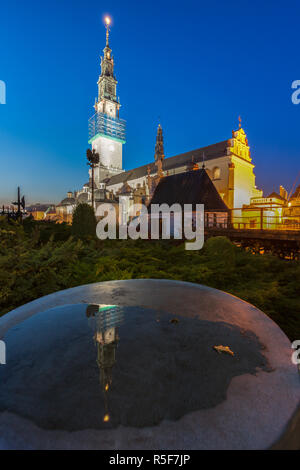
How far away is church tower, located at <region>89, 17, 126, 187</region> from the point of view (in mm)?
71562

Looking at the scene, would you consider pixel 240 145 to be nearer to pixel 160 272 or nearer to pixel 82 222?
pixel 82 222

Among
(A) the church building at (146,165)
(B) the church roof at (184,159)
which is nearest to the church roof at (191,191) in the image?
(A) the church building at (146,165)

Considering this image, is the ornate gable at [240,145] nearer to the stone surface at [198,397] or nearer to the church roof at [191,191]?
the church roof at [191,191]

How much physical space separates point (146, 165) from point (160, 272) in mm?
60744

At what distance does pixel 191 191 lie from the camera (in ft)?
68.5

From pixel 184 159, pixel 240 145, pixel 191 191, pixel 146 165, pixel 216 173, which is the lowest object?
pixel 191 191

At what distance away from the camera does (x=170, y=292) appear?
8.94 ft

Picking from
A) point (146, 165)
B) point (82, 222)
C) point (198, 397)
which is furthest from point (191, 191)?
Result: point (146, 165)

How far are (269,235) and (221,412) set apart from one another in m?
11.0

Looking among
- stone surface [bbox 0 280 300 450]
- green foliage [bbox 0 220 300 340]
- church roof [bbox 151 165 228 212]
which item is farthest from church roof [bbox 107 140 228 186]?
stone surface [bbox 0 280 300 450]

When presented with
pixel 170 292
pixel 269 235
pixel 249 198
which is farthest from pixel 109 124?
pixel 170 292

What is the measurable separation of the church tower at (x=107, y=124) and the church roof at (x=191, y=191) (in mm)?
50866

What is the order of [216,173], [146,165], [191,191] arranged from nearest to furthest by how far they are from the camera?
1. [191,191]
2. [216,173]
3. [146,165]
